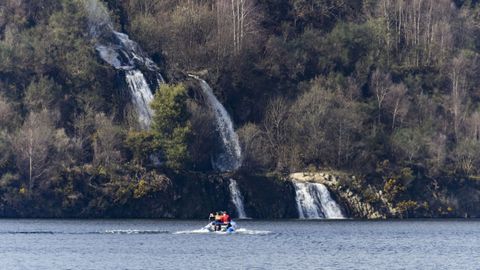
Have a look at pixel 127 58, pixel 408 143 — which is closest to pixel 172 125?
pixel 127 58

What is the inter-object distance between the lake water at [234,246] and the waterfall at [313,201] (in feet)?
33.8

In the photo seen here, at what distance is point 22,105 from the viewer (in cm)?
13812

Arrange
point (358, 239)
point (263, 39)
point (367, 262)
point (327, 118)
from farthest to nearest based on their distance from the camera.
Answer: point (263, 39) < point (327, 118) < point (358, 239) < point (367, 262)

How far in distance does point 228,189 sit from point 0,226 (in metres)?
27.9

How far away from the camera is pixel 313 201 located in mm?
138250

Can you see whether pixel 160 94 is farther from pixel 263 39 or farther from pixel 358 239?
pixel 358 239

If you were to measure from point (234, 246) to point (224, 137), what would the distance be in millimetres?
45922

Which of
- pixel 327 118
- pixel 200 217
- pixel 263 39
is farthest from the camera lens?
pixel 263 39

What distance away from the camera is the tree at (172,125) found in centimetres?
13362

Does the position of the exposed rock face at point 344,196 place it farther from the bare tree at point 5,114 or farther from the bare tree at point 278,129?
the bare tree at point 5,114

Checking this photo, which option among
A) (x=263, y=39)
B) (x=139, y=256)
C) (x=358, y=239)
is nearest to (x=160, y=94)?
(x=263, y=39)

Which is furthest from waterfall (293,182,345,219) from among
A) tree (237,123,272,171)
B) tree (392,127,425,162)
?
tree (392,127,425,162)

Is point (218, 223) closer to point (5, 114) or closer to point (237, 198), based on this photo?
point (237, 198)

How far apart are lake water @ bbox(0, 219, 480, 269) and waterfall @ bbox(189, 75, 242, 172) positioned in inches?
554
